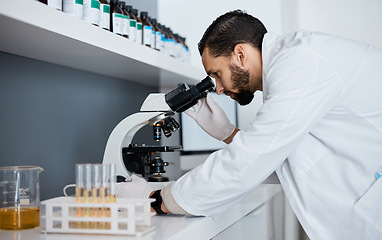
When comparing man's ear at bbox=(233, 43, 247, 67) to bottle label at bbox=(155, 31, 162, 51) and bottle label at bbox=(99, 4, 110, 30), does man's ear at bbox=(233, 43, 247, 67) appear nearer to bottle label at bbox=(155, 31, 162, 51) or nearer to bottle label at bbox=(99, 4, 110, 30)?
bottle label at bbox=(99, 4, 110, 30)

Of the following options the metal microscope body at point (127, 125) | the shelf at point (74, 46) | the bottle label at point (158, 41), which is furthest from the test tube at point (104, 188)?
the bottle label at point (158, 41)

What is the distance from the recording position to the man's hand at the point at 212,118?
5.84 feet

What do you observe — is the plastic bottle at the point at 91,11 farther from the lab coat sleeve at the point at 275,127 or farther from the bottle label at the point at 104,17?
the lab coat sleeve at the point at 275,127

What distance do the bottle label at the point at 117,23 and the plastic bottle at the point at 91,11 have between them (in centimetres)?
15

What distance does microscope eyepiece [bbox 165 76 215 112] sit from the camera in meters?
1.52

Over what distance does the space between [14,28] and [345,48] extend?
90 cm

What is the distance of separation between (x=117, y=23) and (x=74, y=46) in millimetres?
244

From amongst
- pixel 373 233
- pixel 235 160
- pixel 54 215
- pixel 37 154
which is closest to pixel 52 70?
pixel 37 154

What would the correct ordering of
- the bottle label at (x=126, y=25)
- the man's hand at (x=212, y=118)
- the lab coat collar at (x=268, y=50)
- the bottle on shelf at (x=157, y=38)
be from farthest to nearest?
the bottle on shelf at (x=157, y=38), the man's hand at (x=212, y=118), the bottle label at (x=126, y=25), the lab coat collar at (x=268, y=50)

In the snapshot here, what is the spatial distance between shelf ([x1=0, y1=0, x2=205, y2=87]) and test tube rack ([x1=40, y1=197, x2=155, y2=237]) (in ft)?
1.52

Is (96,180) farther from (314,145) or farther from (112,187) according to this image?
(314,145)

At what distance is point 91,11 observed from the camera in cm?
142

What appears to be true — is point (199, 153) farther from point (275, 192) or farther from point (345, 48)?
point (345, 48)

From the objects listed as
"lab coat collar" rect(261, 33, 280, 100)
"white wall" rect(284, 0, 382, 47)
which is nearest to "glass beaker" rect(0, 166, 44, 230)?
"lab coat collar" rect(261, 33, 280, 100)
